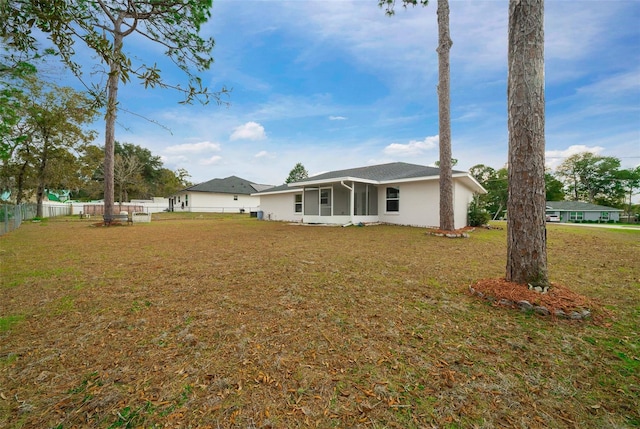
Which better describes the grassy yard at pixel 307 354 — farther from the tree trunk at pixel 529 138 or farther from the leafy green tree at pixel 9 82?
the leafy green tree at pixel 9 82

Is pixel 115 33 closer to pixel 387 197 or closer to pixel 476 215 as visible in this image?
pixel 387 197

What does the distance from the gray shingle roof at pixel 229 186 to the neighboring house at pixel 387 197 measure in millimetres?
20762

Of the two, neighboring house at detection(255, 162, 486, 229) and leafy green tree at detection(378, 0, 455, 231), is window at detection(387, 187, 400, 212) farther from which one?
leafy green tree at detection(378, 0, 455, 231)

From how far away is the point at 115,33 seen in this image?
282cm

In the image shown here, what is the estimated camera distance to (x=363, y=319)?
2787 mm

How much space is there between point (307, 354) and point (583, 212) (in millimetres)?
50062

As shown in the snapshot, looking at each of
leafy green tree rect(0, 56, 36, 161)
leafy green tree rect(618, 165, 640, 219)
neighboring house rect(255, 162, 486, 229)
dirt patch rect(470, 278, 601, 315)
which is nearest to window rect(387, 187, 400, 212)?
neighboring house rect(255, 162, 486, 229)

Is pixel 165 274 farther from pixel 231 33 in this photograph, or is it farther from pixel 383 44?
pixel 383 44

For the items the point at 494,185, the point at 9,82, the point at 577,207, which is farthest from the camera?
the point at 494,185

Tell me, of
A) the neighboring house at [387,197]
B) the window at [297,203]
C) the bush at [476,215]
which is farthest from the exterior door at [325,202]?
the bush at [476,215]

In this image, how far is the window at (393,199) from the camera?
47.2 feet

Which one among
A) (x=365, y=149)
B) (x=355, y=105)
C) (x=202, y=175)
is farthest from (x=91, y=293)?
(x=202, y=175)

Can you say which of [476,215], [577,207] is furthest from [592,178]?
[476,215]

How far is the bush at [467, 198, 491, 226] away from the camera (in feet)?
46.5
